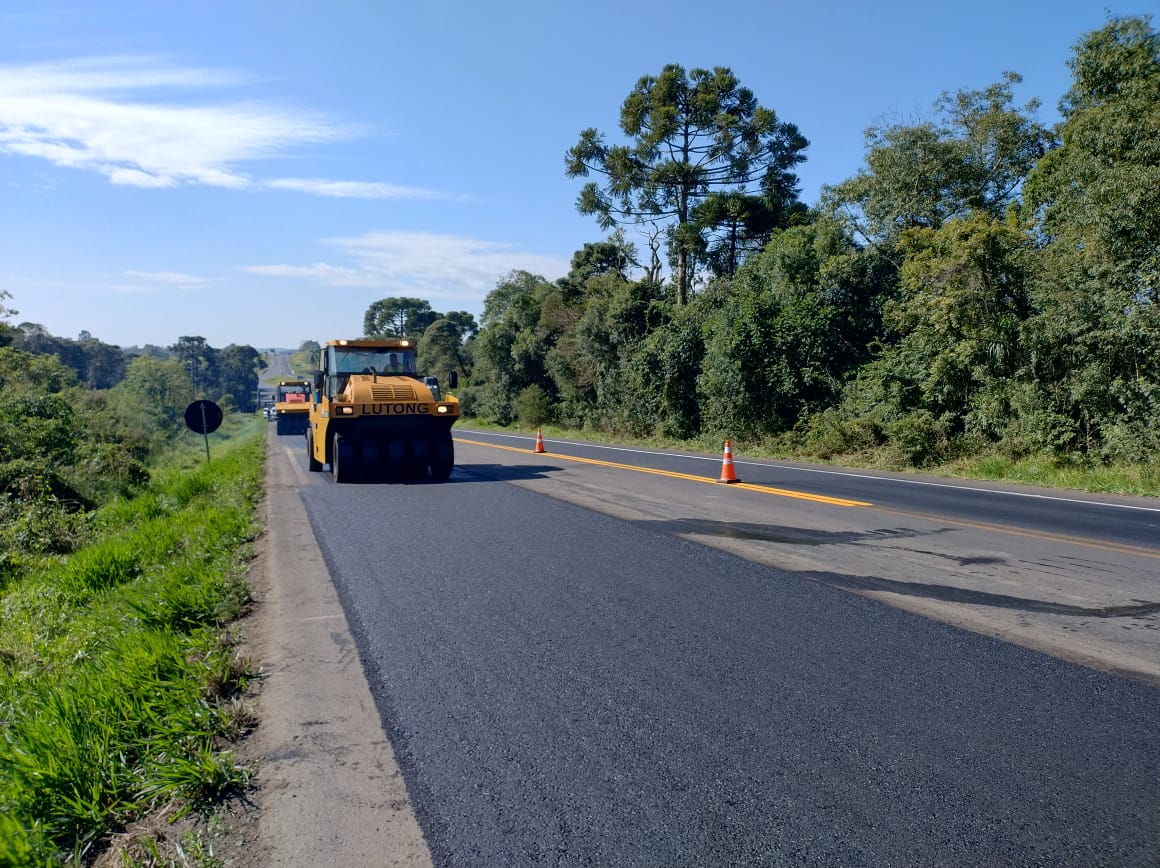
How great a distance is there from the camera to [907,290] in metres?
19.9

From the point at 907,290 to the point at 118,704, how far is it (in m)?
19.3

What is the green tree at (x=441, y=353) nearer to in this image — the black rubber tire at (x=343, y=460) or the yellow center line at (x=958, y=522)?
the black rubber tire at (x=343, y=460)

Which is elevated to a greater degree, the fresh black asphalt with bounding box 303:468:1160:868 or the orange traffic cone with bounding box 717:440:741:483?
the orange traffic cone with bounding box 717:440:741:483

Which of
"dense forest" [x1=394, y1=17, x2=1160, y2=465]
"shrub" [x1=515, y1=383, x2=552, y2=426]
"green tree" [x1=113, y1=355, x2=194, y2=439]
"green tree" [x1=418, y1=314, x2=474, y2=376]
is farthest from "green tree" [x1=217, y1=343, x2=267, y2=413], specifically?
"dense forest" [x1=394, y1=17, x2=1160, y2=465]

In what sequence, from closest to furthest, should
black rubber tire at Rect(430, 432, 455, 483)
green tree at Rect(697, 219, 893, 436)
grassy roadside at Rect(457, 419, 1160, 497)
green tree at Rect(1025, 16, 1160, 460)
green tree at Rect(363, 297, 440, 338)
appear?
grassy roadside at Rect(457, 419, 1160, 497)
green tree at Rect(1025, 16, 1160, 460)
black rubber tire at Rect(430, 432, 455, 483)
green tree at Rect(697, 219, 893, 436)
green tree at Rect(363, 297, 440, 338)

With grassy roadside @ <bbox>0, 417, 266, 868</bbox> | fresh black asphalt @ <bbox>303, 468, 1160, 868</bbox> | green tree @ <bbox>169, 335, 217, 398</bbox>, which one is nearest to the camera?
fresh black asphalt @ <bbox>303, 468, 1160, 868</bbox>

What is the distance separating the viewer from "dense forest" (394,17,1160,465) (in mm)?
14875

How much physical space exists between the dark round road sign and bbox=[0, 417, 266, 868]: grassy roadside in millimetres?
9635

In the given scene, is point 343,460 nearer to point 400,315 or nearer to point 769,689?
point 769,689

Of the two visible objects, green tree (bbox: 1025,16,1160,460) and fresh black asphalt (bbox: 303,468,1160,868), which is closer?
fresh black asphalt (bbox: 303,468,1160,868)

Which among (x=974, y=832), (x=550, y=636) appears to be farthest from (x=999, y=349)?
(x=974, y=832)

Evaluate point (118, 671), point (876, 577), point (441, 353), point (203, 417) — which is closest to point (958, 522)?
point (876, 577)

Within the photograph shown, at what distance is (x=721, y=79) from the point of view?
1251 inches

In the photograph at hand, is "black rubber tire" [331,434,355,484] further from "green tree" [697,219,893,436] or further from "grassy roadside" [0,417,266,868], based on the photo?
"green tree" [697,219,893,436]
